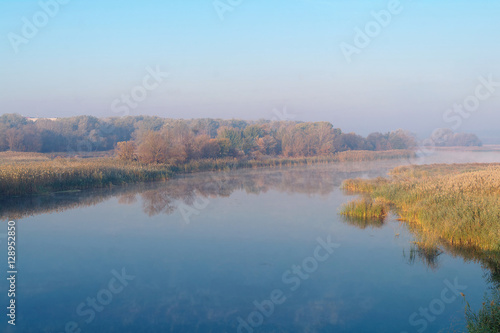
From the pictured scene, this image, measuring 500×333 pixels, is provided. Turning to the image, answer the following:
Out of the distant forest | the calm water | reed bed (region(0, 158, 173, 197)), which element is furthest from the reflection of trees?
the distant forest

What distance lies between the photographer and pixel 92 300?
5125 millimetres

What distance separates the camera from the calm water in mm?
4621

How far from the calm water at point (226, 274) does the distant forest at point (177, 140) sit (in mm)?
10909

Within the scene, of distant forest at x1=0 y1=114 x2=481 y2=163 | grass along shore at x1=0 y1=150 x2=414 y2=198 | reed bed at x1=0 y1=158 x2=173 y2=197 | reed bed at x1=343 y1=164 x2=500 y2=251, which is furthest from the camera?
distant forest at x1=0 y1=114 x2=481 y2=163

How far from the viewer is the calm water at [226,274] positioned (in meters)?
4.62

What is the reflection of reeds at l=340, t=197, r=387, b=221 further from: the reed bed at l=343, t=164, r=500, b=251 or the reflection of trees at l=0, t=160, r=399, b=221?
the reflection of trees at l=0, t=160, r=399, b=221

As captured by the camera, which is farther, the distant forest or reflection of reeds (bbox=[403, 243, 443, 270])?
the distant forest

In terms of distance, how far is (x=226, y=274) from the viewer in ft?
20.2

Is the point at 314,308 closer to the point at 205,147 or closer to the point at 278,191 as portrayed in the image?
the point at 278,191

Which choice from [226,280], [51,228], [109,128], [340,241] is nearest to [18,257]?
[51,228]

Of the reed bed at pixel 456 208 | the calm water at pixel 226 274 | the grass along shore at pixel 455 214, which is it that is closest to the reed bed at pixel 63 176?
the calm water at pixel 226 274

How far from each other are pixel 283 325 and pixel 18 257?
215 inches

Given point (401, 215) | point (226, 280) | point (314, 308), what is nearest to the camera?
point (314, 308)

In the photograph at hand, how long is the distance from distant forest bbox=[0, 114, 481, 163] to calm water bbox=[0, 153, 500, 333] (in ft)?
35.8
